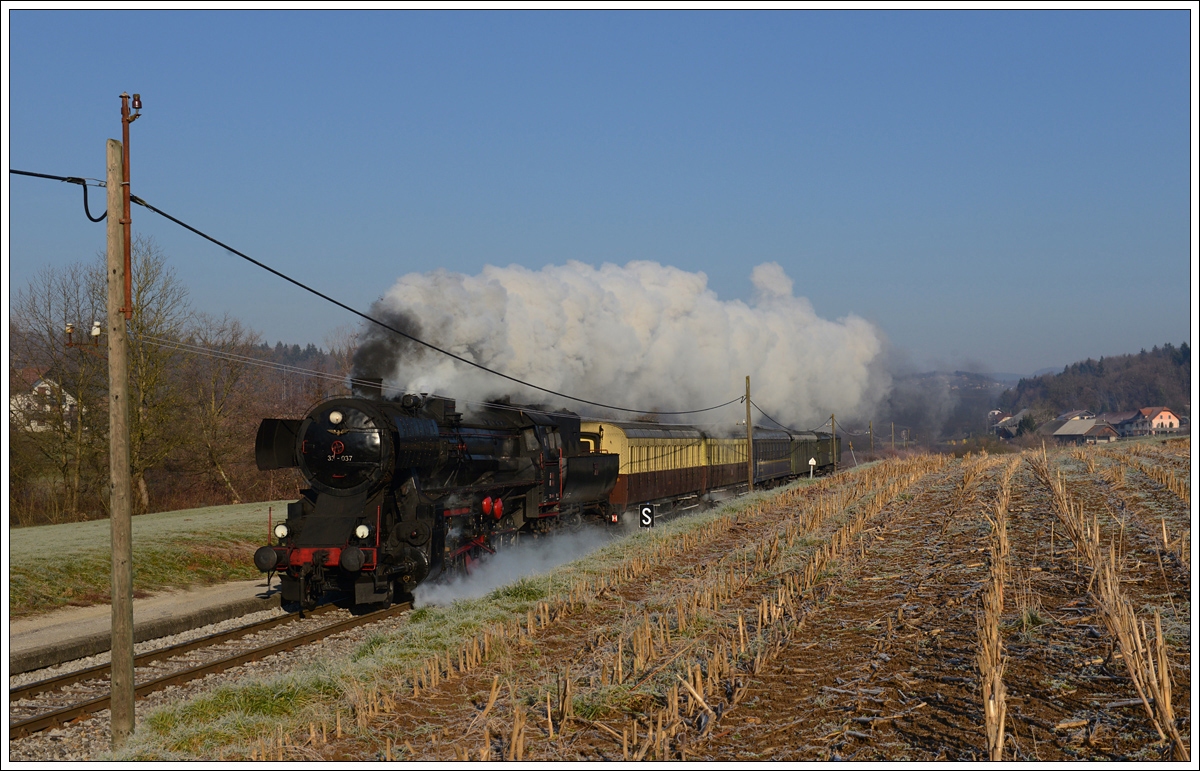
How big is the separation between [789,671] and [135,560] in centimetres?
1561

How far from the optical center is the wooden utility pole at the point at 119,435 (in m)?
8.85

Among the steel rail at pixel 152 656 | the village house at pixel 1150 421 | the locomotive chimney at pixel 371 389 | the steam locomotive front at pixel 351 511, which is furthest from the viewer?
the village house at pixel 1150 421

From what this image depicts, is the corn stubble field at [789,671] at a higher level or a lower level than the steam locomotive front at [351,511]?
lower

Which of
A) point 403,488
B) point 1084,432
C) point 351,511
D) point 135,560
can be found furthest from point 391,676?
point 1084,432

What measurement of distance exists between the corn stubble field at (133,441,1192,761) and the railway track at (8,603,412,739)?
4.44 feet

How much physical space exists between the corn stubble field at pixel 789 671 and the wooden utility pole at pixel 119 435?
848 mm

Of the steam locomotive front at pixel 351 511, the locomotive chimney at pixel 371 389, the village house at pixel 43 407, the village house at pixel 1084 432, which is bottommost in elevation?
the village house at pixel 1084 432

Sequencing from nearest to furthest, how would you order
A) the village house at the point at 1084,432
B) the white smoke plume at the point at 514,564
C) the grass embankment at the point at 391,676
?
the grass embankment at the point at 391,676
the white smoke plume at the point at 514,564
the village house at the point at 1084,432

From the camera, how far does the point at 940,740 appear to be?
23.3ft

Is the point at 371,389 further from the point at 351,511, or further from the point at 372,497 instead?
the point at 351,511

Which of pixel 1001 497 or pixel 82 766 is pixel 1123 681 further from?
pixel 1001 497

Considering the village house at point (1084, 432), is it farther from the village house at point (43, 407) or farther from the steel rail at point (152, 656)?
the steel rail at point (152, 656)


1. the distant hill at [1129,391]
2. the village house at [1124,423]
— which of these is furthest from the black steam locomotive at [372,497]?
the distant hill at [1129,391]

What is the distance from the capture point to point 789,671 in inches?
362
